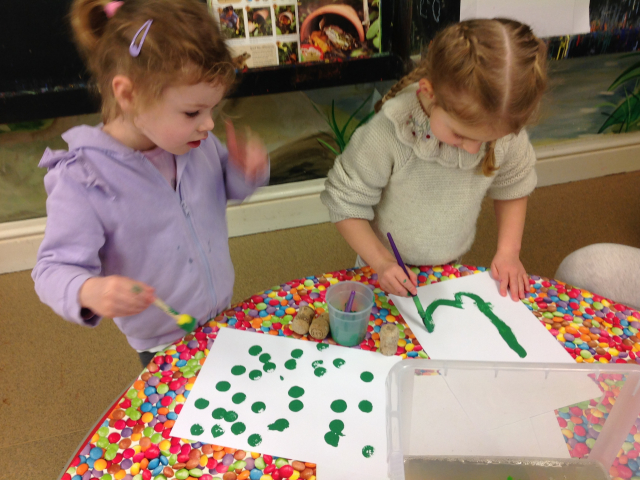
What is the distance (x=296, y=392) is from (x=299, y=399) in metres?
0.01

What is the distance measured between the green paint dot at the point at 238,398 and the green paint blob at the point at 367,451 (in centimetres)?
17

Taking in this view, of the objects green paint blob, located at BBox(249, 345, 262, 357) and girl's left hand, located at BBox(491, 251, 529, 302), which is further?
girl's left hand, located at BBox(491, 251, 529, 302)

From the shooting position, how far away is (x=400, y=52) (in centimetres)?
153

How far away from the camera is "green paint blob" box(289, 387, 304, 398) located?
0.64 metres

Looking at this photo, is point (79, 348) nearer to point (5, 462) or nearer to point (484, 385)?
point (5, 462)

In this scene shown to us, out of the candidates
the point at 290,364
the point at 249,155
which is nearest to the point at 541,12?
the point at 249,155

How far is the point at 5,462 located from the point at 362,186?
3.95 feet

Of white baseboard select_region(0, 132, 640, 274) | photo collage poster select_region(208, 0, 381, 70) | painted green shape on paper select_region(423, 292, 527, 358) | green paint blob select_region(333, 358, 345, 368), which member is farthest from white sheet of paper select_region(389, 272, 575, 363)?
white baseboard select_region(0, 132, 640, 274)

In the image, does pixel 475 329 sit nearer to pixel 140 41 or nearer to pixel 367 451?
pixel 367 451

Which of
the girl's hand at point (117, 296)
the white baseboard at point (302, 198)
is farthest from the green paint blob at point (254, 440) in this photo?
the white baseboard at point (302, 198)

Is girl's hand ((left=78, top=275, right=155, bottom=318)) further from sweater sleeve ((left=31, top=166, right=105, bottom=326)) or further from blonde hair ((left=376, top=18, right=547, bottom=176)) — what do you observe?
blonde hair ((left=376, top=18, right=547, bottom=176))

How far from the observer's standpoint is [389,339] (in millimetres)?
686

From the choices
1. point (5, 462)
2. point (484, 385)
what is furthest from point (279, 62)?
point (5, 462)

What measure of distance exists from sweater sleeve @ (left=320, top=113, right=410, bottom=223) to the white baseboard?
100cm
